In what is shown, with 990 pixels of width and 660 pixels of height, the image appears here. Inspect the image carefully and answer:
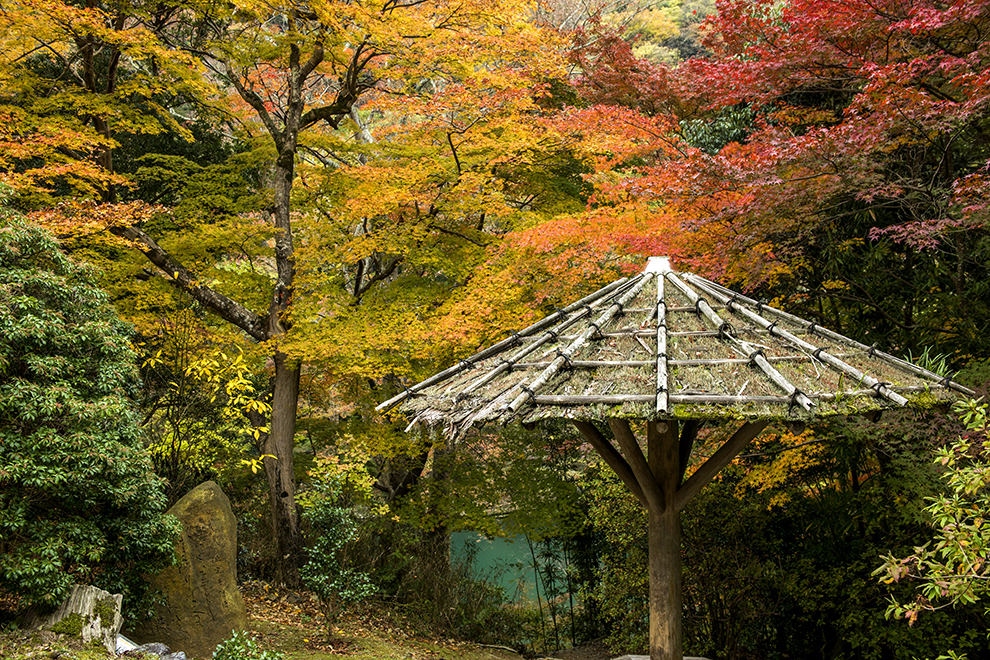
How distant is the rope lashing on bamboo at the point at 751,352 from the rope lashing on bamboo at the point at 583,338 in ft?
0.93

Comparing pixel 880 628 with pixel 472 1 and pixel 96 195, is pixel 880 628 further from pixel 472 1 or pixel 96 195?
pixel 96 195

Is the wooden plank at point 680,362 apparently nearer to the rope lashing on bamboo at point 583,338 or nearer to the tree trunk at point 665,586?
the rope lashing on bamboo at point 583,338

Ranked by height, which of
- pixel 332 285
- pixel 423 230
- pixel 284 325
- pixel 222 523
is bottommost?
pixel 222 523

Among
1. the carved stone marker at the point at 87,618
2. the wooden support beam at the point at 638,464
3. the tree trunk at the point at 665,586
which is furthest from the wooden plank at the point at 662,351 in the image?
the carved stone marker at the point at 87,618

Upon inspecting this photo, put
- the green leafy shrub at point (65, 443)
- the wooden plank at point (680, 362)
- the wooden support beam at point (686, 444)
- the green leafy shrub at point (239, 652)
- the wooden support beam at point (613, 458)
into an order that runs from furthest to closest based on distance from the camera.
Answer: the green leafy shrub at point (239, 652) → the wooden support beam at point (686, 444) → the wooden support beam at point (613, 458) → the green leafy shrub at point (65, 443) → the wooden plank at point (680, 362)

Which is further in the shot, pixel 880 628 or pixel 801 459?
pixel 801 459

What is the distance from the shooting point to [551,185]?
9961mm

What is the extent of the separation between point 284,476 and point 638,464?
625 cm

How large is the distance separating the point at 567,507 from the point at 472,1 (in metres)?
7.39

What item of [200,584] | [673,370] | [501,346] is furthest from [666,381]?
[200,584]

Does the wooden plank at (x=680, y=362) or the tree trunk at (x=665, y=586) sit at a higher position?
the wooden plank at (x=680, y=362)

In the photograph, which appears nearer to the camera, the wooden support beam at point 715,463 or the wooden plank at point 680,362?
the wooden plank at point 680,362

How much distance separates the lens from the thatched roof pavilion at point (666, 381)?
3.66 meters

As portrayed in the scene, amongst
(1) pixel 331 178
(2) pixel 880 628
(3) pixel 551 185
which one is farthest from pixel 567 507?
(1) pixel 331 178
